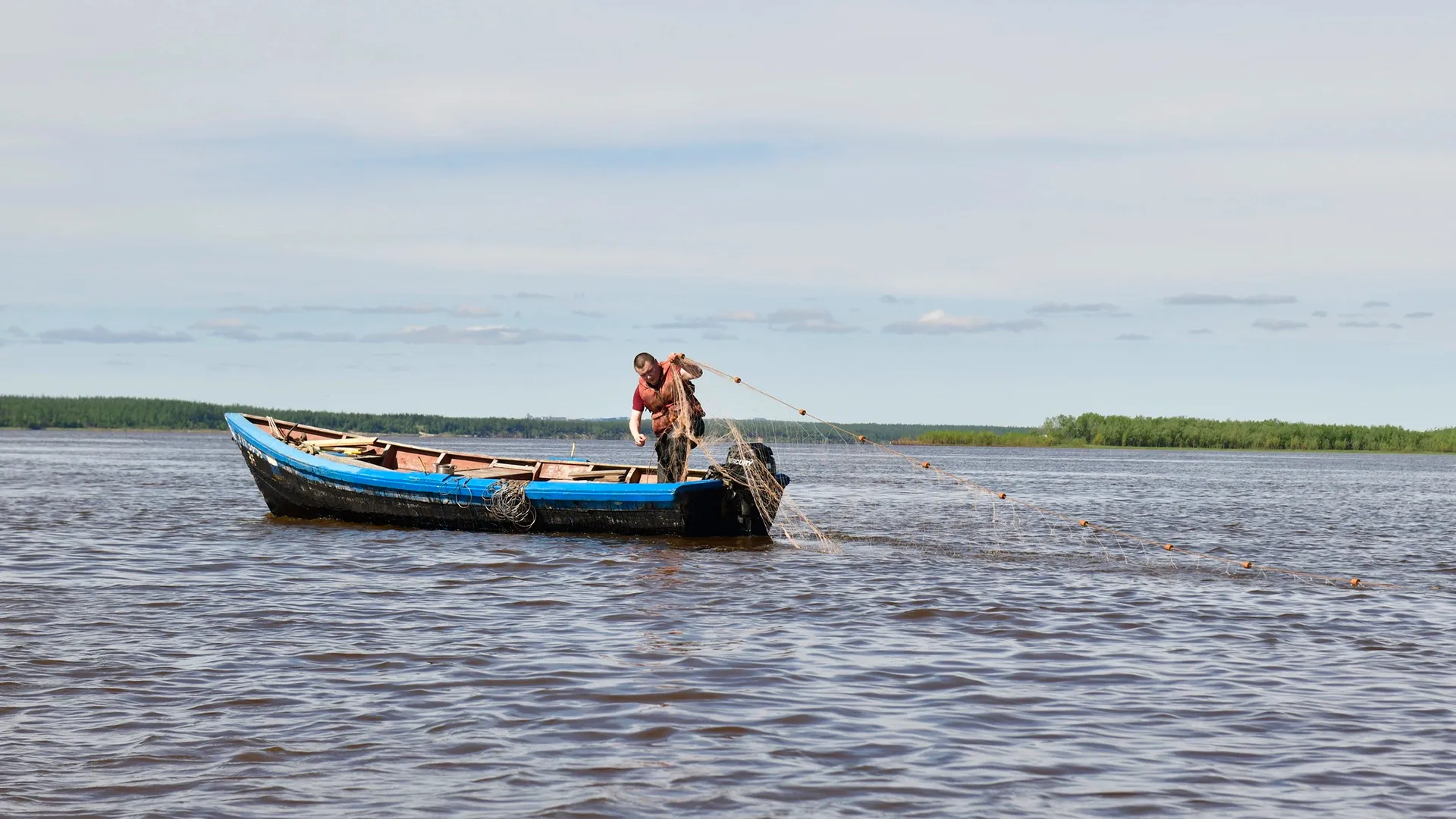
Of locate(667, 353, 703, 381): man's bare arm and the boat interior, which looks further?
the boat interior

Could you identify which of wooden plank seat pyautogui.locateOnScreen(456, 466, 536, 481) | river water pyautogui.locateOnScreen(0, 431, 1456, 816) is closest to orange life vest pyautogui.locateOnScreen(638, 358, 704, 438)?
river water pyautogui.locateOnScreen(0, 431, 1456, 816)

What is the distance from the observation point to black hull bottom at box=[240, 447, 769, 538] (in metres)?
19.3

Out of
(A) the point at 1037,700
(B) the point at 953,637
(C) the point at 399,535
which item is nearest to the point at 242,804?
(A) the point at 1037,700

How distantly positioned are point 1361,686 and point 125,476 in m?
41.3

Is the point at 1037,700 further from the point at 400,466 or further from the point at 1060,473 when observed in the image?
the point at 1060,473

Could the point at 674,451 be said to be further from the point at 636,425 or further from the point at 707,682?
the point at 707,682

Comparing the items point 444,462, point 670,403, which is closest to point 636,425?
point 670,403

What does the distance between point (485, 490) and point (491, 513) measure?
39 cm

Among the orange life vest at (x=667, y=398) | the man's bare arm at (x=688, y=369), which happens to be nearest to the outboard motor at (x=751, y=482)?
the orange life vest at (x=667, y=398)

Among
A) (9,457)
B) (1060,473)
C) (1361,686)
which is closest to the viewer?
(1361,686)

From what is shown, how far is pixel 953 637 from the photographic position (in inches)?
442

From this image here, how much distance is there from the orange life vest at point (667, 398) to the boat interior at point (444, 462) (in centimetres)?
297

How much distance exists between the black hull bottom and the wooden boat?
0.06ft

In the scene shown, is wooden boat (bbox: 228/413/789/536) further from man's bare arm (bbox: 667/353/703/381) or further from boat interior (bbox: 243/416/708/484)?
man's bare arm (bbox: 667/353/703/381)
